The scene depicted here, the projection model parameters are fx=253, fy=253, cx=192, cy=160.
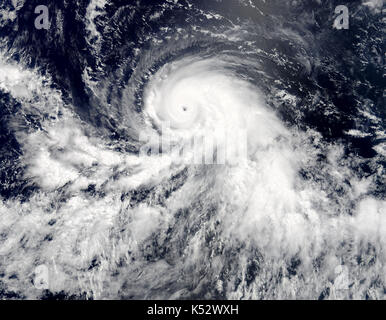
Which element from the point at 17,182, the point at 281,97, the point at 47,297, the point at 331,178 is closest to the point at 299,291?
the point at 331,178

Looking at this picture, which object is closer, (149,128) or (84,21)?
(84,21)

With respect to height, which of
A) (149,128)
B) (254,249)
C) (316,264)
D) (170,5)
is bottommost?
(316,264)

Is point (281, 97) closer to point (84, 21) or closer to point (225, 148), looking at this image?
point (225, 148)

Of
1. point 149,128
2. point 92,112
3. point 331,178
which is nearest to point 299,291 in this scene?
point 331,178

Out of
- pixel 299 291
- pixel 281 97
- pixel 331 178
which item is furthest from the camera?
pixel 281 97

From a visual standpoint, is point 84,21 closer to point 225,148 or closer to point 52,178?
point 52,178

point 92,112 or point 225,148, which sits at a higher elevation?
point 92,112

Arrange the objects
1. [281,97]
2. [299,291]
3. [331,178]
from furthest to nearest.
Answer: [281,97], [331,178], [299,291]
